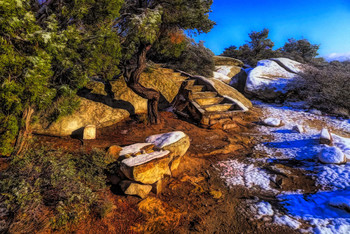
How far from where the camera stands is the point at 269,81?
41.0 feet

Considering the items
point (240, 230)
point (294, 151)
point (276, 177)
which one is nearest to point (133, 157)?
point (240, 230)

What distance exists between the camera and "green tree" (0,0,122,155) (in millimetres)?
2856

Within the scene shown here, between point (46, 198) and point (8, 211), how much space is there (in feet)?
1.47

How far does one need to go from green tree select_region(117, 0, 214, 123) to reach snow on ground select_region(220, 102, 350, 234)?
410cm

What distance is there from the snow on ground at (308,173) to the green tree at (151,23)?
410 centimetres

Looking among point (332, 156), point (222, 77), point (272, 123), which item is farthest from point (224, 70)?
point (332, 156)

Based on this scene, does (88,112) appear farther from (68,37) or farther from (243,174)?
(243,174)

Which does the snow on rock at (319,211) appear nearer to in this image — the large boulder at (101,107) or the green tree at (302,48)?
the large boulder at (101,107)

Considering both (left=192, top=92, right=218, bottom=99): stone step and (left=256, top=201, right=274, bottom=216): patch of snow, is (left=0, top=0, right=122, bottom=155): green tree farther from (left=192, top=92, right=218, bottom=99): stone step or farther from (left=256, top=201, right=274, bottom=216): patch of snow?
(left=256, top=201, right=274, bottom=216): patch of snow

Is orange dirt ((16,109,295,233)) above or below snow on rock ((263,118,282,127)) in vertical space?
below

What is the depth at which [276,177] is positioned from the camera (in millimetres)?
4344

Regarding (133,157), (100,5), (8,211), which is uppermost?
(100,5)

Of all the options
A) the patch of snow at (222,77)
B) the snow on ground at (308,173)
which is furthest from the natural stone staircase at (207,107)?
the patch of snow at (222,77)

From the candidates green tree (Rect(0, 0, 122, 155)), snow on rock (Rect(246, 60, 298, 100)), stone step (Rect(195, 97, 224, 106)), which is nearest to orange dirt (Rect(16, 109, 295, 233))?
green tree (Rect(0, 0, 122, 155))
